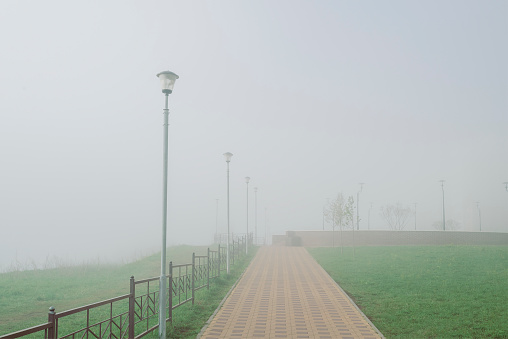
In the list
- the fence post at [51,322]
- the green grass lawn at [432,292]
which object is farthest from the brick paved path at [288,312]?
the fence post at [51,322]

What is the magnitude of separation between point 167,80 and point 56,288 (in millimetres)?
10379

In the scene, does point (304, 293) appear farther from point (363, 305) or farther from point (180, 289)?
point (180, 289)

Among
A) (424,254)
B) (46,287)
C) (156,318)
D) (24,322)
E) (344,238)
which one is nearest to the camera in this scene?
(156,318)

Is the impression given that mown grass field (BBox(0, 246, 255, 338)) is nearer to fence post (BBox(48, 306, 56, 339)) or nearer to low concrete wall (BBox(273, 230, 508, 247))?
fence post (BBox(48, 306, 56, 339))

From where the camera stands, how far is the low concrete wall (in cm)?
3306

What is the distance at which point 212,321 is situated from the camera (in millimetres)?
9141

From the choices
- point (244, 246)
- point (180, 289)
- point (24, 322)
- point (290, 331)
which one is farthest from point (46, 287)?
point (244, 246)

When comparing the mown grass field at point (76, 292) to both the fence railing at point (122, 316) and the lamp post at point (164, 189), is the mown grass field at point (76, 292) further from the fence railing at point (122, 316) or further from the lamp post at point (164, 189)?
the lamp post at point (164, 189)

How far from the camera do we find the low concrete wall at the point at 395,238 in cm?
3306

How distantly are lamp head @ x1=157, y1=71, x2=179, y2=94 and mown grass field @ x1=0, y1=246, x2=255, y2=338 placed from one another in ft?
14.9

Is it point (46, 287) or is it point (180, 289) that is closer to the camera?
point (180, 289)

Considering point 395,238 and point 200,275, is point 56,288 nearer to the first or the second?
point 200,275

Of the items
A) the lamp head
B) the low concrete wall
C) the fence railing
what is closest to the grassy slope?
the fence railing

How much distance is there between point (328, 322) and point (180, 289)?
11.6ft
